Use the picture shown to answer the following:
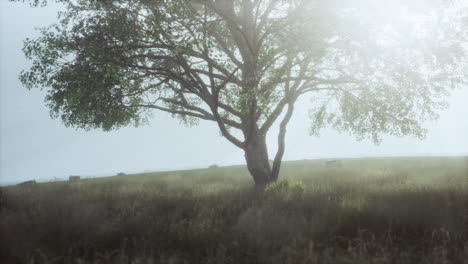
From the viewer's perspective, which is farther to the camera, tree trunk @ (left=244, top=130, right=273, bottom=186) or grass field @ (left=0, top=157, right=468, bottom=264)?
tree trunk @ (left=244, top=130, right=273, bottom=186)

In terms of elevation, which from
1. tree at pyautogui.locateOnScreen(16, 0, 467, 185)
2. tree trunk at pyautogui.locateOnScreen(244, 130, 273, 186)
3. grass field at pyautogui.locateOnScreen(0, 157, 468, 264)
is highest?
tree at pyautogui.locateOnScreen(16, 0, 467, 185)

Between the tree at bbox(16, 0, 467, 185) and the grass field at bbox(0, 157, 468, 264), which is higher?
the tree at bbox(16, 0, 467, 185)

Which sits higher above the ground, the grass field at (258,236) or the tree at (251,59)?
the tree at (251,59)

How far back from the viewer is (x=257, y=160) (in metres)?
14.4

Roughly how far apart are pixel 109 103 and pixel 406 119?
12961 mm

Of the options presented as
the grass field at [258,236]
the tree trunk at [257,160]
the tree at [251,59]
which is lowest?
the grass field at [258,236]

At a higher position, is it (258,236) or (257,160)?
(257,160)

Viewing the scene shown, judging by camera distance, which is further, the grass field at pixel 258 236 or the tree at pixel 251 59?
the tree at pixel 251 59

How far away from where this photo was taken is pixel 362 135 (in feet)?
56.0

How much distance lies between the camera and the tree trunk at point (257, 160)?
14.4 metres

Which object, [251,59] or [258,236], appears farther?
[251,59]

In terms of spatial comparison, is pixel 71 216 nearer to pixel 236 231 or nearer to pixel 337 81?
pixel 236 231

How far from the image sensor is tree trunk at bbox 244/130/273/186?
14.4 metres

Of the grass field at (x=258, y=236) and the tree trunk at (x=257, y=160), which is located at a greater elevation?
the tree trunk at (x=257, y=160)
